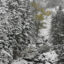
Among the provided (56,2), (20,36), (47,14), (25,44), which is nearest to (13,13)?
(20,36)

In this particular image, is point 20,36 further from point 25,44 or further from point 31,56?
point 31,56

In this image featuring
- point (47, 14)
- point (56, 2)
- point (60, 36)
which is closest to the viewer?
point (60, 36)

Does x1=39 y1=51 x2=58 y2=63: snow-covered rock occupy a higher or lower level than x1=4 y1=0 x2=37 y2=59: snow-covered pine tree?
lower

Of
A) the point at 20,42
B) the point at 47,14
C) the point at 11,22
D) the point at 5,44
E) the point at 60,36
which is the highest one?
the point at 11,22

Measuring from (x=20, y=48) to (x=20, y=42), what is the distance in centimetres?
78

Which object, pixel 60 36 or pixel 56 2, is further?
pixel 56 2

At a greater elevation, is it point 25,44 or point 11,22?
point 11,22

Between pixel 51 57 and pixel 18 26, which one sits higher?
pixel 18 26

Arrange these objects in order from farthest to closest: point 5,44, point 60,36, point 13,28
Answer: point 60,36 → point 13,28 → point 5,44

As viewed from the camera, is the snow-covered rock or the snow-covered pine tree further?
the snow-covered rock

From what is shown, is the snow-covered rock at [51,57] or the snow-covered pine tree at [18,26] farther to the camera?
the snow-covered rock at [51,57]

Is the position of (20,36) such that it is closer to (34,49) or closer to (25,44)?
(25,44)

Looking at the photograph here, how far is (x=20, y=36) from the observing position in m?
17.1

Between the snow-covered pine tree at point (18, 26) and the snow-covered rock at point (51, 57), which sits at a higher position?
the snow-covered pine tree at point (18, 26)
